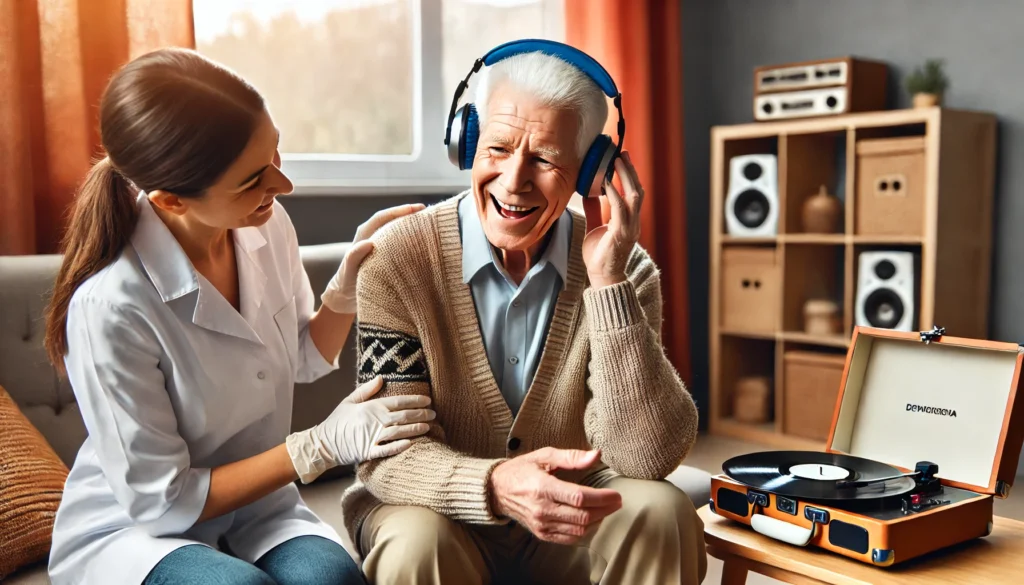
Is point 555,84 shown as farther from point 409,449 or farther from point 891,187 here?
point 891,187

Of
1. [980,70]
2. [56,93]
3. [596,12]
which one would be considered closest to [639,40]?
[596,12]

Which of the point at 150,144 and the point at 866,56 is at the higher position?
the point at 866,56

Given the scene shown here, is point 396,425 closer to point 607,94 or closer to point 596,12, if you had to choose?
point 607,94

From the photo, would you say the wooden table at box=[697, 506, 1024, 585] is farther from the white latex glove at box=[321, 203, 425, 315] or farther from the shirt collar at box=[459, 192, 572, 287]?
the white latex glove at box=[321, 203, 425, 315]

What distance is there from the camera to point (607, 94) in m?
1.37

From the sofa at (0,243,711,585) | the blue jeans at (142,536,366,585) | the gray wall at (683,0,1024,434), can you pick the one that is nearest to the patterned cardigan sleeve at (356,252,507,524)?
the blue jeans at (142,536,366,585)

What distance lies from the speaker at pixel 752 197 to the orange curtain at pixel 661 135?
198mm

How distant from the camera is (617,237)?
4.47 feet

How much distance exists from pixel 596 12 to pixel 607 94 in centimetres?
203

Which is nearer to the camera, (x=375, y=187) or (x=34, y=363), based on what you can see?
(x=34, y=363)

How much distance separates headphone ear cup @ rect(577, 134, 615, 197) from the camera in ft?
4.51

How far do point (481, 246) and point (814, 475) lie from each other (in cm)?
60

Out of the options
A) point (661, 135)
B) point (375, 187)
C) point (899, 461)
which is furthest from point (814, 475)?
point (661, 135)

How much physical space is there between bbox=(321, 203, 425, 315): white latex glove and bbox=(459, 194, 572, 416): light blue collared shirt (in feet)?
0.57
